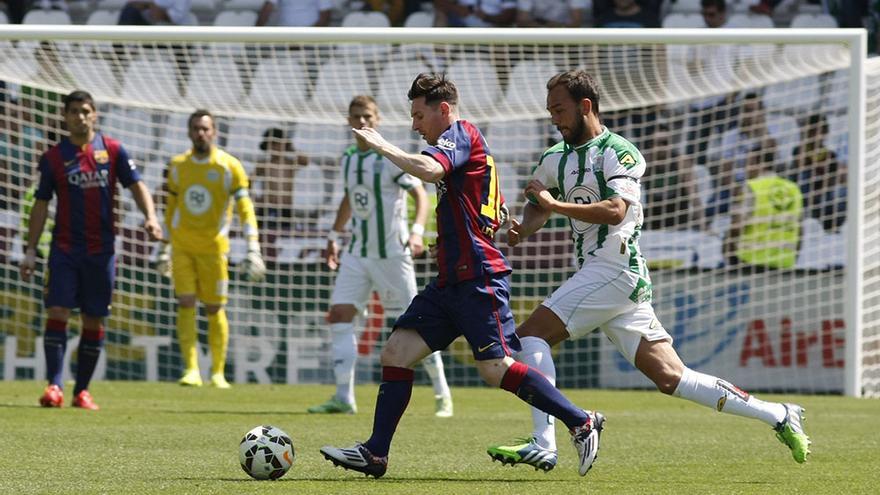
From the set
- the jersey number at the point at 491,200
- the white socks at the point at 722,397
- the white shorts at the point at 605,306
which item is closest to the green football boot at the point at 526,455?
the white shorts at the point at 605,306

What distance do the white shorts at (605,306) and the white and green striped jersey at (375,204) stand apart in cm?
380

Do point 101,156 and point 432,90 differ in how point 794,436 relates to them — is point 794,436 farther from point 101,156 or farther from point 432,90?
point 101,156

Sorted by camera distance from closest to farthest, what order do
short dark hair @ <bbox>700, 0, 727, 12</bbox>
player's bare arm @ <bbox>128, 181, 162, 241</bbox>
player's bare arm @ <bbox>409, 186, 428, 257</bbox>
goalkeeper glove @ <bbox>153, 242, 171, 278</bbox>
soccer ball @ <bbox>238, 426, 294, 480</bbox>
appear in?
soccer ball @ <bbox>238, 426, 294, 480</bbox> → player's bare arm @ <bbox>409, 186, 428, 257</bbox> → player's bare arm @ <bbox>128, 181, 162, 241</bbox> → goalkeeper glove @ <bbox>153, 242, 171, 278</bbox> → short dark hair @ <bbox>700, 0, 727, 12</bbox>

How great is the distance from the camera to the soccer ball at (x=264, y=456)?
249 inches

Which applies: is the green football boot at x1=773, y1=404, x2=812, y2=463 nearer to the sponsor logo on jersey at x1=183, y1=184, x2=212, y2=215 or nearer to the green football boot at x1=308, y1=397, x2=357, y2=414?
the green football boot at x1=308, y1=397, x2=357, y2=414

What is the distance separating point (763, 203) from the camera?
1524 centimetres

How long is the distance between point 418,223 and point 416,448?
279cm

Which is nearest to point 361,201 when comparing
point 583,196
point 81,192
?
point 81,192

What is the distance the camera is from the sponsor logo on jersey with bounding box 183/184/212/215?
13336 mm

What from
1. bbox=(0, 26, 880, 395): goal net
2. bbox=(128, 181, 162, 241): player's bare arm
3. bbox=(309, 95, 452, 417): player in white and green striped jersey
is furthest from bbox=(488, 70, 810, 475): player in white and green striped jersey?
bbox=(0, 26, 880, 395): goal net

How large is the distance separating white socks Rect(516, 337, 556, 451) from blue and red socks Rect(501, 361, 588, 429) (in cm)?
28

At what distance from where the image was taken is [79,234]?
10562 mm

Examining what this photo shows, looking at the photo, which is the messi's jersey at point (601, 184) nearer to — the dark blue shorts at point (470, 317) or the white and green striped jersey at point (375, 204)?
the dark blue shorts at point (470, 317)

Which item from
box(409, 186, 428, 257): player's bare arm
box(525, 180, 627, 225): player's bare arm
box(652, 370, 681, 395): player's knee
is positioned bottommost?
box(652, 370, 681, 395): player's knee
